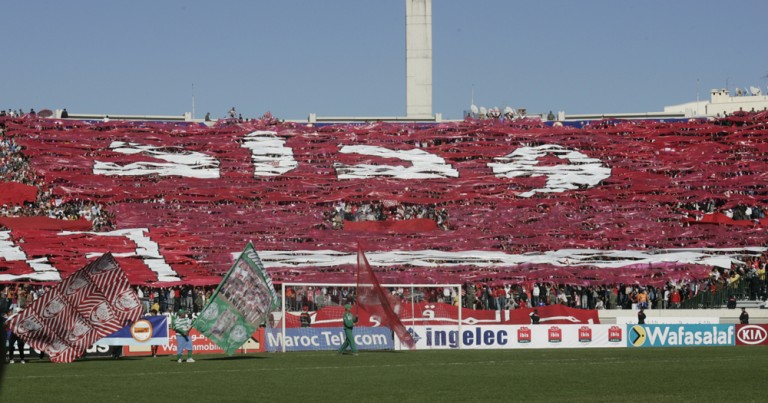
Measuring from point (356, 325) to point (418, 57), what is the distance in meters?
41.4

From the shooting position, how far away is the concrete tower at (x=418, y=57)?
252ft

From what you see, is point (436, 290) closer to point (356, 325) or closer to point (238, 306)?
point (356, 325)

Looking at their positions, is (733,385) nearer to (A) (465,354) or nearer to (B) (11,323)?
(A) (465,354)

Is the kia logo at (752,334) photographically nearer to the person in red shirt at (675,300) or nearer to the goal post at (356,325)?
the person in red shirt at (675,300)

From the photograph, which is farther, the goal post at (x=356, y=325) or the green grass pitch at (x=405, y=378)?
the goal post at (x=356, y=325)

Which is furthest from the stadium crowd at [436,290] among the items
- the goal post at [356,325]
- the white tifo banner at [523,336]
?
the white tifo banner at [523,336]

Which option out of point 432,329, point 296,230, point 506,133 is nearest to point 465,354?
point 432,329

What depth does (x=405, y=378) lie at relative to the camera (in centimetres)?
2297

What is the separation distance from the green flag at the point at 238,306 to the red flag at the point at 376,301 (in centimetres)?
378

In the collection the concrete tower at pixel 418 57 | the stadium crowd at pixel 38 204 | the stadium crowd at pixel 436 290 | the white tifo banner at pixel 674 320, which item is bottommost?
the white tifo banner at pixel 674 320

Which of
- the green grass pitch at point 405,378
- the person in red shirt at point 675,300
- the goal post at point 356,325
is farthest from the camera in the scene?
the person in red shirt at point 675,300

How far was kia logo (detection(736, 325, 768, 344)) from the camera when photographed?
1635 inches

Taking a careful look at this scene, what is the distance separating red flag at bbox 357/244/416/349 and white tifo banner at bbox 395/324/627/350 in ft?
9.63

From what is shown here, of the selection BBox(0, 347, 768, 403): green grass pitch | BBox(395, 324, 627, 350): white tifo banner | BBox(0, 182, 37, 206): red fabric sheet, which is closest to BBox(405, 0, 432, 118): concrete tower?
BBox(0, 182, 37, 206): red fabric sheet
